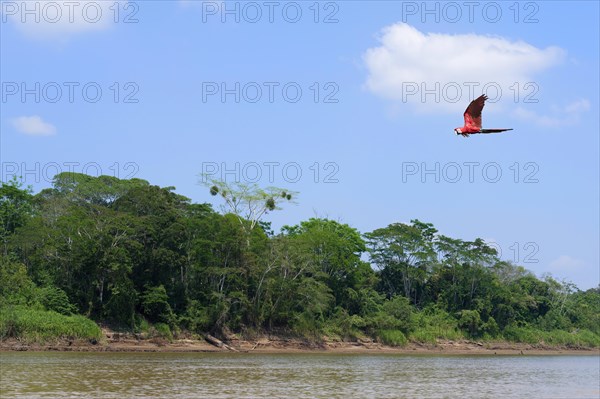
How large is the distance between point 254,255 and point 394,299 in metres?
15.7

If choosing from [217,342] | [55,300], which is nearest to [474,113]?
[55,300]

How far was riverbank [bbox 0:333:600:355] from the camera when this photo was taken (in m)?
42.7

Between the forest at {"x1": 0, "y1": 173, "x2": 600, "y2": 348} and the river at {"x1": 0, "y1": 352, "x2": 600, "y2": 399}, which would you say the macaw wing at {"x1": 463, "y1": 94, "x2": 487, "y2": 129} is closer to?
the river at {"x1": 0, "y1": 352, "x2": 600, "y2": 399}

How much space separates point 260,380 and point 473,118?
15217 mm

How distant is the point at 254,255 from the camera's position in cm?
5234

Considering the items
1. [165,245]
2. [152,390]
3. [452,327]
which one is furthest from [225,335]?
[152,390]

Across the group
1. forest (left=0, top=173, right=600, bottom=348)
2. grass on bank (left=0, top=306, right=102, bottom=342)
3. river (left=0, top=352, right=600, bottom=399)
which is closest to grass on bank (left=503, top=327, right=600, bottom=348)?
forest (left=0, top=173, right=600, bottom=348)

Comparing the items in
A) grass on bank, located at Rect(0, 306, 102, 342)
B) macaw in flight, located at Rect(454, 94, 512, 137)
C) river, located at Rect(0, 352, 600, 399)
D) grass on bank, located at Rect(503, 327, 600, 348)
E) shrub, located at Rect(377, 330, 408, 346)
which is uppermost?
macaw in flight, located at Rect(454, 94, 512, 137)

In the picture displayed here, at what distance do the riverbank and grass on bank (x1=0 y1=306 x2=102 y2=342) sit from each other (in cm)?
38

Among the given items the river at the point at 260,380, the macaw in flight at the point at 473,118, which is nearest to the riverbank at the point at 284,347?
the river at the point at 260,380

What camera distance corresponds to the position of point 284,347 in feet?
173

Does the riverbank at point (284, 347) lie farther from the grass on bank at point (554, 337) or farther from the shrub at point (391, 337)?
the grass on bank at point (554, 337)

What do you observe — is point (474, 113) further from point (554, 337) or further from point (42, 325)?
point (554, 337)

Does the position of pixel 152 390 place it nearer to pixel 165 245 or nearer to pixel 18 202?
pixel 165 245
